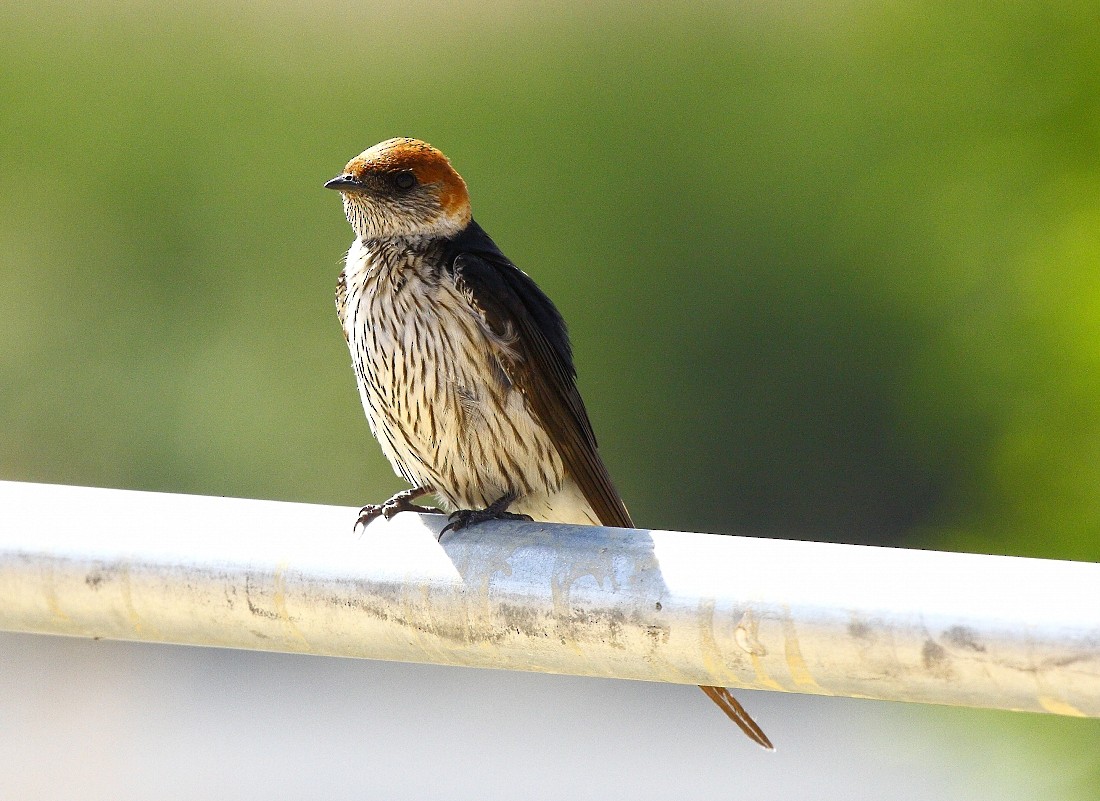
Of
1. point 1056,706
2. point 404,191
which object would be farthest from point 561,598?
point 404,191

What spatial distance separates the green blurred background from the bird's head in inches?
107

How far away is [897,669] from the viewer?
1.21 metres

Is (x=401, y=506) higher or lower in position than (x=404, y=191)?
A: lower

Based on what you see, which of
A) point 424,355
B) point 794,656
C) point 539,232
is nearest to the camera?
point 794,656

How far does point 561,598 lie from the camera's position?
140 centimetres

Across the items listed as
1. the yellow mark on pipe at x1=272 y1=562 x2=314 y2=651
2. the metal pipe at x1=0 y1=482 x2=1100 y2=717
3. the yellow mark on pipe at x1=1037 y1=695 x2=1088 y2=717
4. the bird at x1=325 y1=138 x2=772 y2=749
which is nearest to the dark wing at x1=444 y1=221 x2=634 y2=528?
the bird at x1=325 y1=138 x2=772 y2=749

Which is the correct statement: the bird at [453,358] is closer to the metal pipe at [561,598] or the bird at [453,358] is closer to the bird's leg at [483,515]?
the bird's leg at [483,515]

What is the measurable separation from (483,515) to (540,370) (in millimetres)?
652

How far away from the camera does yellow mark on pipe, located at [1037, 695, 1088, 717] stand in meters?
1.14

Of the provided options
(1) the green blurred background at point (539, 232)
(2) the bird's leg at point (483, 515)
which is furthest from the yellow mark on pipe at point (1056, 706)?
(1) the green blurred background at point (539, 232)

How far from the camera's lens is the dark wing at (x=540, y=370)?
8.68 ft

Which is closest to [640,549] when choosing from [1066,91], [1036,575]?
[1036,575]

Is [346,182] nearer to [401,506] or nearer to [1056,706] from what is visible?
[401,506]

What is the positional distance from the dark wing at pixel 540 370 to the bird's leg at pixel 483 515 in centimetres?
16
